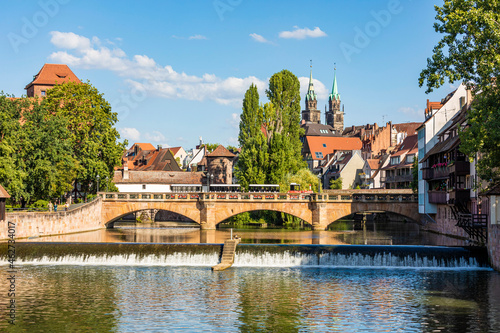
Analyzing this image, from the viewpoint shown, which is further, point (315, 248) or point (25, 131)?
point (25, 131)

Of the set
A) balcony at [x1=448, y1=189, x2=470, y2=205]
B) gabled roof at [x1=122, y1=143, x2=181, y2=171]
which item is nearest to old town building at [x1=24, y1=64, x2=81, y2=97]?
gabled roof at [x1=122, y1=143, x2=181, y2=171]

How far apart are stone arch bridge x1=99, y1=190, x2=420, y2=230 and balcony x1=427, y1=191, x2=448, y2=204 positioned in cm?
704

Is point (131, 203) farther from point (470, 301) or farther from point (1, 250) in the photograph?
point (470, 301)

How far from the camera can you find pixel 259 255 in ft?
172

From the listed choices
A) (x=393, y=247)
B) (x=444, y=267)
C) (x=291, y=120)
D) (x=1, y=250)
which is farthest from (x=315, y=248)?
(x=291, y=120)

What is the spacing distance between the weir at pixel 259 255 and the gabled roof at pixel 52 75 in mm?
69686

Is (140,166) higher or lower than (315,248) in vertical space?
higher

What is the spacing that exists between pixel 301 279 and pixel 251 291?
6.03m

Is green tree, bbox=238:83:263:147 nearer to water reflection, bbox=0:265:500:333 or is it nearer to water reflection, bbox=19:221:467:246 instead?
water reflection, bbox=19:221:467:246

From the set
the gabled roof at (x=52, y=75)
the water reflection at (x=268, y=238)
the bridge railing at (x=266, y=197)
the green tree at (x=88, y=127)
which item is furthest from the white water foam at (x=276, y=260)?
the gabled roof at (x=52, y=75)

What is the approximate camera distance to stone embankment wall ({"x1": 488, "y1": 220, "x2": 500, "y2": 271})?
1815 inches

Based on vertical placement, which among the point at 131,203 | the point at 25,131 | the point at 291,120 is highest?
the point at 291,120

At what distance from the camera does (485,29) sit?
39781 mm

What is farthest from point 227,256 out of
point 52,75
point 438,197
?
point 52,75
